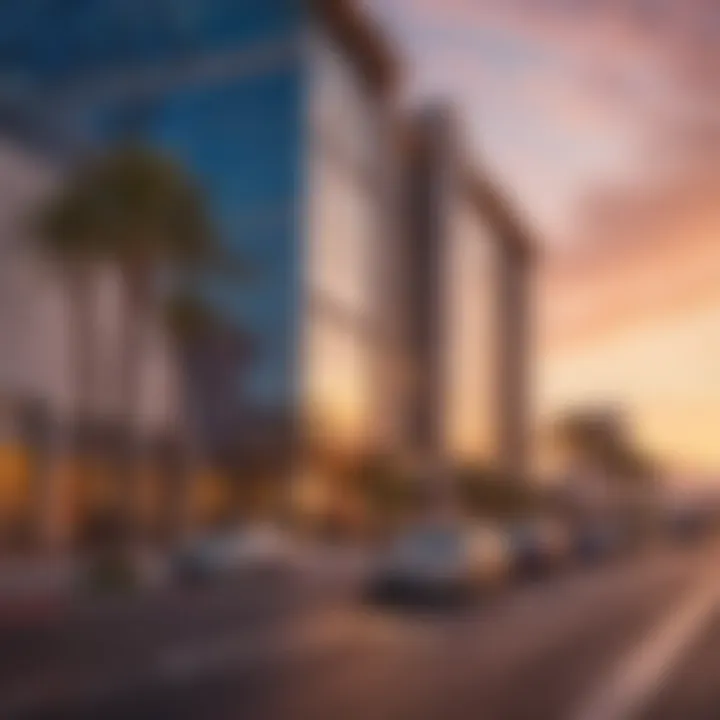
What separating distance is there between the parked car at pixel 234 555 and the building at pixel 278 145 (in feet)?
53.5

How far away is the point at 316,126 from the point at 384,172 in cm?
1239

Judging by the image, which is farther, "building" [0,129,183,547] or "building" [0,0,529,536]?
"building" [0,0,529,536]

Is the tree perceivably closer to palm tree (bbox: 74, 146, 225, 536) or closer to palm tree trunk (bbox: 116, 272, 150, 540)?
palm tree trunk (bbox: 116, 272, 150, 540)

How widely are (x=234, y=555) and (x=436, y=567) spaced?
34.7ft

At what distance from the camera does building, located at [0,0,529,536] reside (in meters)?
64.1

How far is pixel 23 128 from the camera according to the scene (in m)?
49.9

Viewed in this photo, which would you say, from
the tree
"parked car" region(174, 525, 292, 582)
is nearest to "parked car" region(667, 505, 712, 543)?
"parked car" region(174, 525, 292, 582)

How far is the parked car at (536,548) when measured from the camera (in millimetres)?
39844

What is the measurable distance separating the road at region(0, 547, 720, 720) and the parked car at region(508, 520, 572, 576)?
10116 millimetres

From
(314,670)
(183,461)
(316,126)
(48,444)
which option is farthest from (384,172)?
(314,670)

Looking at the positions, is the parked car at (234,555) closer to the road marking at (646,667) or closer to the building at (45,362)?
the building at (45,362)

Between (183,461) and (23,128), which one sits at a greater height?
(23,128)

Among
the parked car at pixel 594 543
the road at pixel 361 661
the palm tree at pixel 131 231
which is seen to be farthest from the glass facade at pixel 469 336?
the road at pixel 361 661

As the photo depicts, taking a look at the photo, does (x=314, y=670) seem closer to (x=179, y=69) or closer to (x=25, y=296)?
(x=25, y=296)
